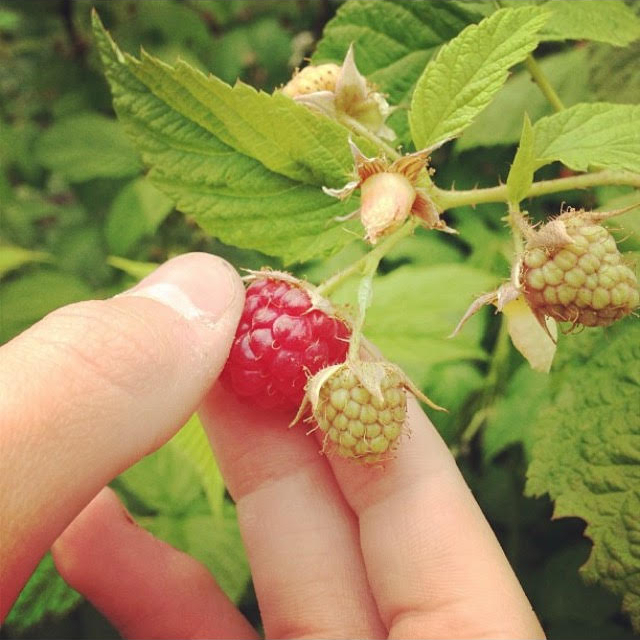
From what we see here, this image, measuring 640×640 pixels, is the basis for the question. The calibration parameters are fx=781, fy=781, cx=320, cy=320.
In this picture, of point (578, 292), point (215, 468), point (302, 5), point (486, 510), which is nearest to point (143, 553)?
point (215, 468)

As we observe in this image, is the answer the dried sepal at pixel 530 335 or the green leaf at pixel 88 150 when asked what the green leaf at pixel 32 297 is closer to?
the green leaf at pixel 88 150

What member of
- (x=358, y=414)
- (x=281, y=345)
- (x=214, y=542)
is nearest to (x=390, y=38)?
(x=281, y=345)

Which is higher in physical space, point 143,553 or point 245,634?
point 143,553

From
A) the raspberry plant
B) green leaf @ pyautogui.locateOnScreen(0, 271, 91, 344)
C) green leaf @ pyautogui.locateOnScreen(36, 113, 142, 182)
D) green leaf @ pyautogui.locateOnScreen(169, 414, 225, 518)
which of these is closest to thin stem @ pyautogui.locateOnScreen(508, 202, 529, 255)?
the raspberry plant

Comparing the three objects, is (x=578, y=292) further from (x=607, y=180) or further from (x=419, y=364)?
(x=419, y=364)

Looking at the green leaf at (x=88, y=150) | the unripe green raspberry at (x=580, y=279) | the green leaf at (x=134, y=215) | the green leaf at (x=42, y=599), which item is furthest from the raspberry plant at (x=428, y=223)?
the green leaf at (x=88, y=150)
